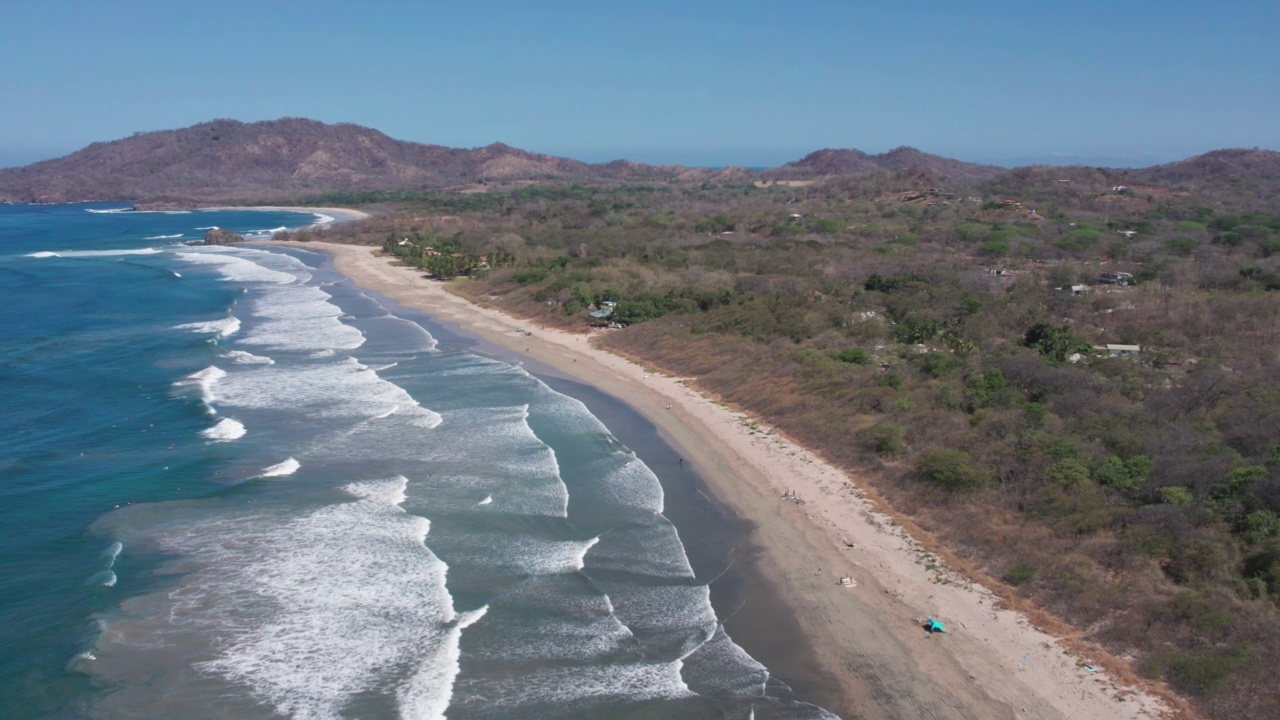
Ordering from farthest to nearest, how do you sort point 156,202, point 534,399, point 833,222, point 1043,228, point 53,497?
point 156,202 < point 833,222 < point 1043,228 < point 534,399 < point 53,497

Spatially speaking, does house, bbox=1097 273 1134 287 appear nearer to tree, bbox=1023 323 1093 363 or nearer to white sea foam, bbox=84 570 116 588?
tree, bbox=1023 323 1093 363

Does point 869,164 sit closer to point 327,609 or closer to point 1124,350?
point 1124,350

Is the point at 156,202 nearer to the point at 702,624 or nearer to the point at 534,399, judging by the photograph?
the point at 534,399

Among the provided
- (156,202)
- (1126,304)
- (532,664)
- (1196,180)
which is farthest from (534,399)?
(156,202)

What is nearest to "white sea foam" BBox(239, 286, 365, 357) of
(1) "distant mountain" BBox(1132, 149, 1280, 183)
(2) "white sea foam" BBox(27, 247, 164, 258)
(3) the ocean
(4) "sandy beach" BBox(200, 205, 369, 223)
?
(3) the ocean

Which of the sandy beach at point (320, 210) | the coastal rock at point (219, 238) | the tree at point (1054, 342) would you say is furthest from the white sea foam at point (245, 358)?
the sandy beach at point (320, 210)
